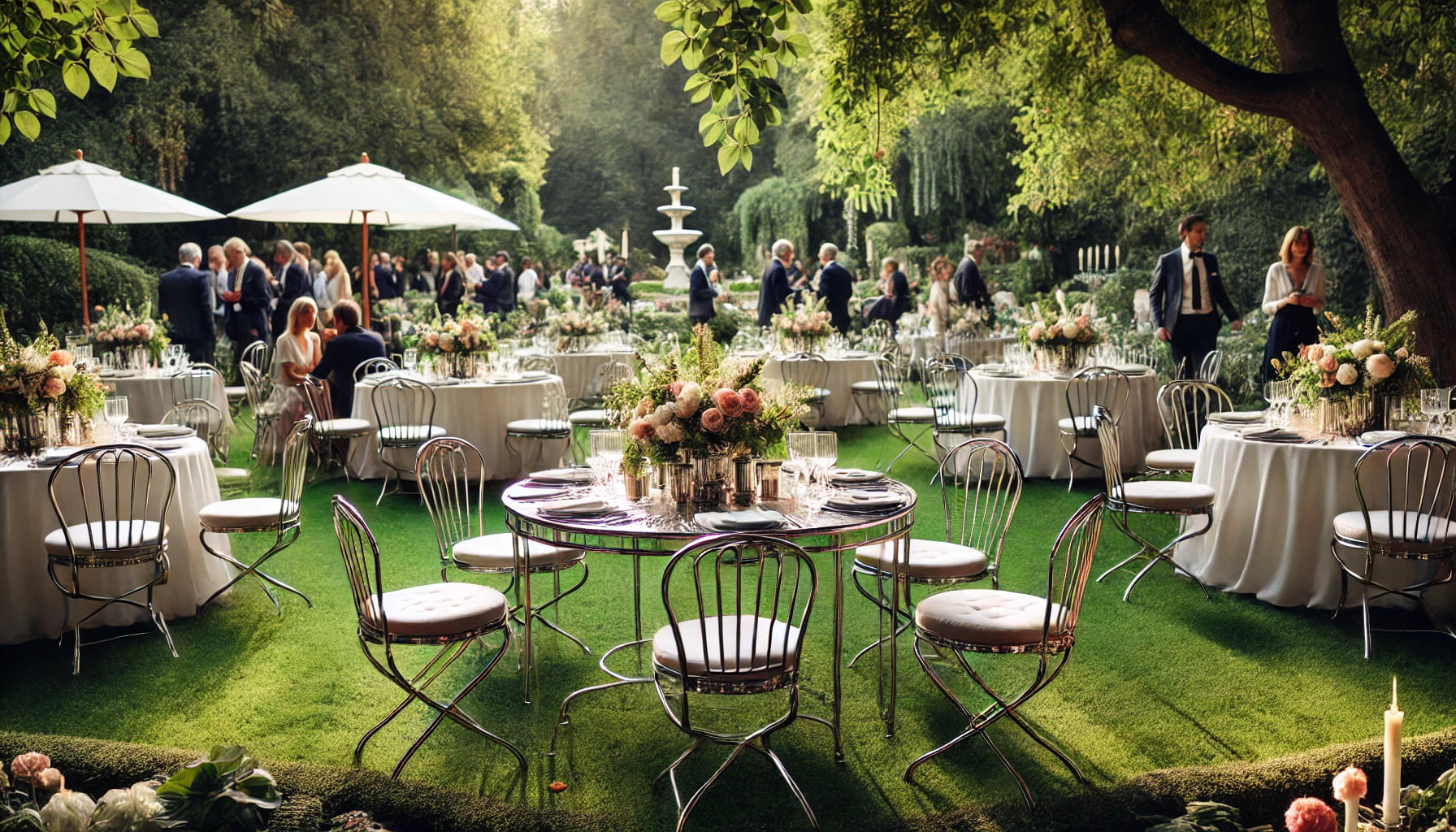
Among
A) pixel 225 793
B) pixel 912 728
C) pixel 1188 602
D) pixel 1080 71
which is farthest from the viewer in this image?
pixel 1080 71

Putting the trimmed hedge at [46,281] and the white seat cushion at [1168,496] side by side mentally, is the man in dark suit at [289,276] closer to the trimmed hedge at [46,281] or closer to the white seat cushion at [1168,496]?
the trimmed hedge at [46,281]

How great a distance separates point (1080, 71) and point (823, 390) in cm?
354

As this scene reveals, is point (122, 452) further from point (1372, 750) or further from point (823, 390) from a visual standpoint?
point (823, 390)

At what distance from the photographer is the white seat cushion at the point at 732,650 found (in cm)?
344

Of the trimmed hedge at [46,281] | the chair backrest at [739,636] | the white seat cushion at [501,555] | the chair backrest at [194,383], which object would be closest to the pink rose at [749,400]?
the chair backrest at [739,636]

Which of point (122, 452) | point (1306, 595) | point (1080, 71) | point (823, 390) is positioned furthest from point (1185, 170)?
point (122, 452)

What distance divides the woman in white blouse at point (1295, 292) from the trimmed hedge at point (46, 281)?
521 inches

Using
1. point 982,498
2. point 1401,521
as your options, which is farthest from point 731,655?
point 982,498

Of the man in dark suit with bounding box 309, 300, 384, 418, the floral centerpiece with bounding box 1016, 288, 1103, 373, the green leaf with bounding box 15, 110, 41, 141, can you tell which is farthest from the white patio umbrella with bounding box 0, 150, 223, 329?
the floral centerpiece with bounding box 1016, 288, 1103, 373

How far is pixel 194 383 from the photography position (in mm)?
9719

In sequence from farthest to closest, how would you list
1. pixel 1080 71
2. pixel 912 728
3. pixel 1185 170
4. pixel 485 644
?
pixel 1185 170 → pixel 1080 71 → pixel 485 644 → pixel 912 728

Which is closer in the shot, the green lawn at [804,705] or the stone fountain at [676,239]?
the green lawn at [804,705]

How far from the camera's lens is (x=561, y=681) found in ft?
15.7

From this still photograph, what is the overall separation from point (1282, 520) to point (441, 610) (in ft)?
13.5
